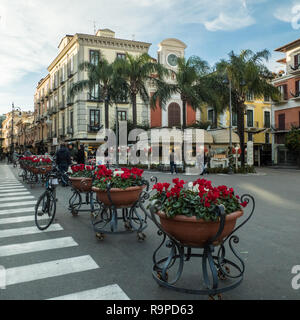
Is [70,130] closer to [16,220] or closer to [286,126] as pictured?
[286,126]

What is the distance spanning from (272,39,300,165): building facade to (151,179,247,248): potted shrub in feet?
106

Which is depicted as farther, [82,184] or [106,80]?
[106,80]

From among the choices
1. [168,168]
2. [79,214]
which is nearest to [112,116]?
[168,168]

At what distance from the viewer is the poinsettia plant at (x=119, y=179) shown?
526 centimetres

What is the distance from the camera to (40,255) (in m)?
4.56

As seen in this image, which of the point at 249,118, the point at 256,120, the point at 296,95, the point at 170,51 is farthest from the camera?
the point at 256,120

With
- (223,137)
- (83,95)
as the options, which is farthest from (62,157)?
(83,95)

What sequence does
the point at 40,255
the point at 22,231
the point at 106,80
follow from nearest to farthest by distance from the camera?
1. the point at 40,255
2. the point at 22,231
3. the point at 106,80

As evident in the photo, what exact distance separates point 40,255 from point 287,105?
3569 centimetres

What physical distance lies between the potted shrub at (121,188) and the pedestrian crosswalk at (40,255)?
94 cm

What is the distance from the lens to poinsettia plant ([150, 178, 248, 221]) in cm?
307

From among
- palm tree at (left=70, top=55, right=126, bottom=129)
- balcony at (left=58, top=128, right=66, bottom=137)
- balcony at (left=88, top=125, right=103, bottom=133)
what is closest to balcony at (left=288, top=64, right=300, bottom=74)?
palm tree at (left=70, top=55, right=126, bottom=129)

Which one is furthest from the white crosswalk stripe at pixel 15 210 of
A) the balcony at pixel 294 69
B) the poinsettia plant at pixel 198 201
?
the balcony at pixel 294 69

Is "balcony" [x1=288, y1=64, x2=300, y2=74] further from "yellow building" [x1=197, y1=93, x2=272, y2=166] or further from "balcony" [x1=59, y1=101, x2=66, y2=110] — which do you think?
"balcony" [x1=59, y1=101, x2=66, y2=110]
